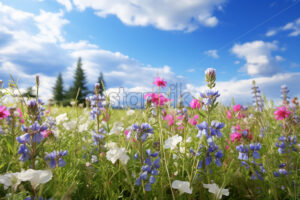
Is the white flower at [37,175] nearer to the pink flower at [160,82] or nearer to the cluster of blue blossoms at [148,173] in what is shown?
the cluster of blue blossoms at [148,173]

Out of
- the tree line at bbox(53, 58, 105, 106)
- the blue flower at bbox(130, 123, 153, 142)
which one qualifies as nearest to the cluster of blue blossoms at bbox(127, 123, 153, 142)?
the blue flower at bbox(130, 123, 153, 142)

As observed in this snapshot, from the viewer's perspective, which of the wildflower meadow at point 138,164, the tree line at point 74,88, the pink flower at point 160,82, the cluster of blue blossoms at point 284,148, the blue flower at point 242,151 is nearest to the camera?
the wildflower meadow at point 138,164

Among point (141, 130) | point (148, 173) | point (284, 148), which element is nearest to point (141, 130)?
point (141, 130)

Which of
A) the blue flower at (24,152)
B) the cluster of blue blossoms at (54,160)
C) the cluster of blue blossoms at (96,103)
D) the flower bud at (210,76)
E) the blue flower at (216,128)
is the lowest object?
the cluster of blue blossoms at (54,160)

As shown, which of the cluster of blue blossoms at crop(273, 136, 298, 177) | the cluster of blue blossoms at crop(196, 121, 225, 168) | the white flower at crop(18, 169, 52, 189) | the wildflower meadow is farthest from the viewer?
the cluster of blue blossoms at crop(273, 136, 298, 177)

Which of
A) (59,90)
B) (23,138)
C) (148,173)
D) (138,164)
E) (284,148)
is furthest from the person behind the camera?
(59,90)

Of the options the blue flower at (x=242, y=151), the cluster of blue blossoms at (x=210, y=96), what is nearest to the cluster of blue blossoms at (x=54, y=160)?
the cluster of blue blossoms at (x=210, y=96)

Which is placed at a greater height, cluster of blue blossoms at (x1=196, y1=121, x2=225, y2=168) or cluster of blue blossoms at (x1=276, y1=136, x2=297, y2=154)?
cluster of blue blossoms at (x1=196, y1=121, x2=225, y2=168)

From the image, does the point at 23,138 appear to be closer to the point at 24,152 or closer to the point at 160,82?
the point at 24,152

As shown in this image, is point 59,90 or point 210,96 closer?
point 210,96

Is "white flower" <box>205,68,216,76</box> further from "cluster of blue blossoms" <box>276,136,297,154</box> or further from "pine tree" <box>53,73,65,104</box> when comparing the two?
"pine tree" <box>53,73,65,104</box>

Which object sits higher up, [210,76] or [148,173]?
[210,76]

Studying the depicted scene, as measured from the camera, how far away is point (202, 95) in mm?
1600

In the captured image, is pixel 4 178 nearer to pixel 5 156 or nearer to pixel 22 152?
pixel 22 152
